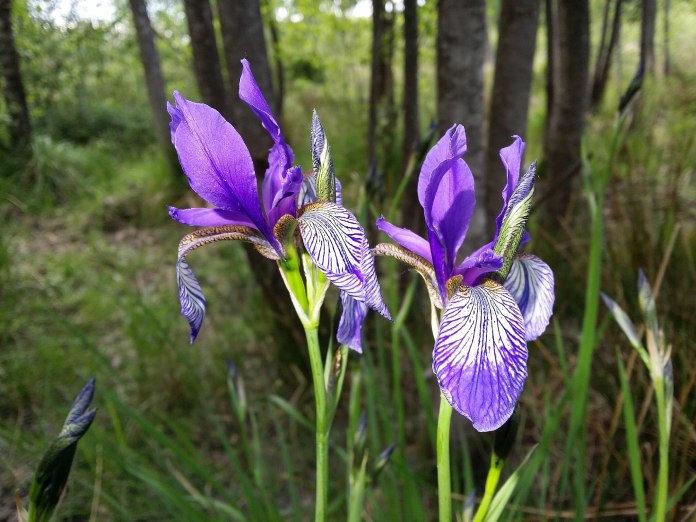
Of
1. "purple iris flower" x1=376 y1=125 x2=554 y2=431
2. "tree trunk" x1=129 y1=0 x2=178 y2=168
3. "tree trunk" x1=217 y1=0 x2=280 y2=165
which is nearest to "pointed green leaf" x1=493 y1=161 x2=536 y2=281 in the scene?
"purple iris flower" x1=376 y1=125 x2=554 y2=431

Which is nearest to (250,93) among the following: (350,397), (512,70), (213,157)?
(213,157)

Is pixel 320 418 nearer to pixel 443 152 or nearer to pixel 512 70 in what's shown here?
pixel 443 152

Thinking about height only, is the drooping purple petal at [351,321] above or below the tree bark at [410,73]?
below

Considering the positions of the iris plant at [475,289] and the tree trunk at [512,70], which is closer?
the iris plant at [475,289]

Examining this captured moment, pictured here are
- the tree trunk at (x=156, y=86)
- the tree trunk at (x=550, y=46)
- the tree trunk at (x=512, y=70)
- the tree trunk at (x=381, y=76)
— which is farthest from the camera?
the tree trunk at (x=156, y=86)

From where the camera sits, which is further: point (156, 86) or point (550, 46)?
point (156, 86)

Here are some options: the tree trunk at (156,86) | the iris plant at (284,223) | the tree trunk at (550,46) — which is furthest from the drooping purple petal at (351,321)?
the tree trunk at (156,86)

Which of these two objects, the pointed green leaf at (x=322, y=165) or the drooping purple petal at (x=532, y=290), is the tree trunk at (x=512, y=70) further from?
the pointed green leaf at (x=322, y=165)
